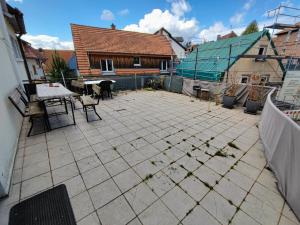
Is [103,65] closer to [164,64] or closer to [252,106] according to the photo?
[164,64]

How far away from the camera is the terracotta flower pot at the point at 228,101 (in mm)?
5770

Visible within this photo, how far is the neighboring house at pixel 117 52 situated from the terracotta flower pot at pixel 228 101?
7587 mm

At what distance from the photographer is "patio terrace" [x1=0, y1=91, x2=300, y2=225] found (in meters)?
1.71

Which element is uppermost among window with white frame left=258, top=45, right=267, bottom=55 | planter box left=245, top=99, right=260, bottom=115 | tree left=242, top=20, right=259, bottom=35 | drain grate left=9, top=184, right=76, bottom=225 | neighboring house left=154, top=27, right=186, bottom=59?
tree left=242, top=20, right=259, bottom=35

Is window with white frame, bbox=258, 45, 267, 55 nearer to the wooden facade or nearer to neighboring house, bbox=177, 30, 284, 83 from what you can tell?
neighboring house, bbox=177, 30, 284, 83

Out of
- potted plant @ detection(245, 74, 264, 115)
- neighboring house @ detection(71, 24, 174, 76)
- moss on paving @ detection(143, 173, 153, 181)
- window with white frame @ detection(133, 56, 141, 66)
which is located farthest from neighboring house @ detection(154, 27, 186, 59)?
moss on paving @ detection(143, 173, 153, 181)

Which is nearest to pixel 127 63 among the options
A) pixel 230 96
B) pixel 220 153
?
pixel 230 96

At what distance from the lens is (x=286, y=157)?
6.65ft

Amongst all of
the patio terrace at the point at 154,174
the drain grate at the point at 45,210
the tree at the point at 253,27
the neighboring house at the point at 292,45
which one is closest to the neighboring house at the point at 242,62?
the neighboring house at the point at 292,45

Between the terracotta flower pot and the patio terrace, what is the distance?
191 centimetres

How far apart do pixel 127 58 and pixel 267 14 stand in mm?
8631

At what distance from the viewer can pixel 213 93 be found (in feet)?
22.2

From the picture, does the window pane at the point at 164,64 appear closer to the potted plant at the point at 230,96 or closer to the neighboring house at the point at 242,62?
the neighboring house at the point at 242,62

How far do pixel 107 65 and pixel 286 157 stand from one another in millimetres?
10681
